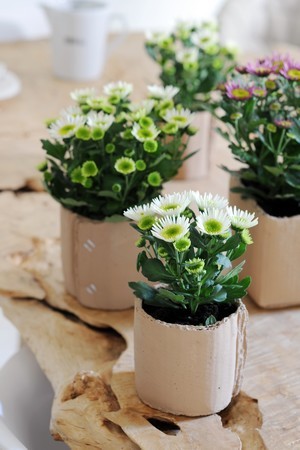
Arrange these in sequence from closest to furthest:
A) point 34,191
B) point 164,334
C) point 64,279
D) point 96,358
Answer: point 164,334
point 96,358
point 64,279
point 34,191

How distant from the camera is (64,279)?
3.24ft

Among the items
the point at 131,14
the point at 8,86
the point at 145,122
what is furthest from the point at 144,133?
the point at 131,14

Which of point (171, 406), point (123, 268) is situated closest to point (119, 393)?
point (171, 406)

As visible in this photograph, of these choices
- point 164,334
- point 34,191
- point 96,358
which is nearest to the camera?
point 164,334

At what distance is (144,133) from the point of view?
0.88 meters

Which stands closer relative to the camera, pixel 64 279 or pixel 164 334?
pixel 164 334

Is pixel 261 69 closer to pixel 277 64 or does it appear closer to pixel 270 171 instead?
pixel 277 64

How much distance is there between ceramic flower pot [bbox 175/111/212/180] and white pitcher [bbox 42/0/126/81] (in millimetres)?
492

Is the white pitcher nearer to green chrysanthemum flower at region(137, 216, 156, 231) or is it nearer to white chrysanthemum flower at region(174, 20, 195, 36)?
white chrysanthemum flower at region(174, 20, 195, 36)

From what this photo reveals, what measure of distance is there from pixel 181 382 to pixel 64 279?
28 cm

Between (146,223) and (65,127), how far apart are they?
225mm

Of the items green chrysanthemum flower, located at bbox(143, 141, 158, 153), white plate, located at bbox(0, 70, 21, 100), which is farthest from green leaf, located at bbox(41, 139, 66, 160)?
white plate, located at bbox(0, 70, 21, 100)

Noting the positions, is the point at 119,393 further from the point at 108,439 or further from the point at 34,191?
the point at 34,191

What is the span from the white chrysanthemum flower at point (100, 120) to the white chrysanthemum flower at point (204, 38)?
1.57ft
